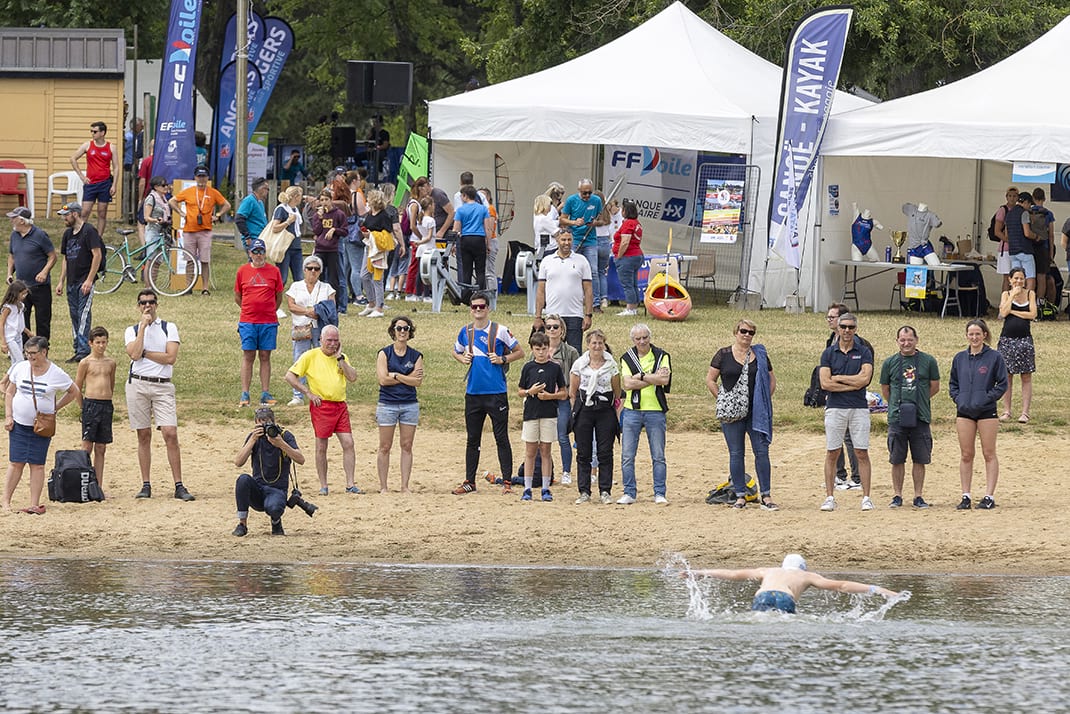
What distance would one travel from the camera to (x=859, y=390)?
608 inches

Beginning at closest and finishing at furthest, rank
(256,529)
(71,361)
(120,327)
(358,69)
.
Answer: (256,529) < (71,361) < (120,327) < (358,69)

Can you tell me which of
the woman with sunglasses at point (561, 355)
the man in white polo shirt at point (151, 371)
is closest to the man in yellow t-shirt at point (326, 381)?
the man in white polo shirt at point (151, 371)

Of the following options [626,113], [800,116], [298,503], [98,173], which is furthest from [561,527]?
[98,173]

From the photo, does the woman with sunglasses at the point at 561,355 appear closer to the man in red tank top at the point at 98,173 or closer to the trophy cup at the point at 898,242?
the trophy cup at the point at 898,242

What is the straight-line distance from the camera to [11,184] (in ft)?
109

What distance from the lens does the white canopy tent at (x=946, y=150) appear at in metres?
25.2

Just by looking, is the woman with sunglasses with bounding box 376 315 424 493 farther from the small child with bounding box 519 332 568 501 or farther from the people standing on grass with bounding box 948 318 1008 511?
the people standing on grass with bounding box 948 318 1008 511

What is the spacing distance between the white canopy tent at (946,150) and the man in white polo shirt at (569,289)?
8.07m

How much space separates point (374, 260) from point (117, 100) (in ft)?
37.5

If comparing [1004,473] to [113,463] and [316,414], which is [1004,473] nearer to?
[316,414]

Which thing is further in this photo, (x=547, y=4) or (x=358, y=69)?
(x=547, y=4)

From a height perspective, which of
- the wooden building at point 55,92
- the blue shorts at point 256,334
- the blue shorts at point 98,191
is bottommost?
the blue shorts at point 256,334

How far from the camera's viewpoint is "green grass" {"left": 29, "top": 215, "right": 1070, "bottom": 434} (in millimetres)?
19938

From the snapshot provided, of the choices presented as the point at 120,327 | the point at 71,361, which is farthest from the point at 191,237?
the point at 71,361
